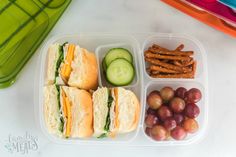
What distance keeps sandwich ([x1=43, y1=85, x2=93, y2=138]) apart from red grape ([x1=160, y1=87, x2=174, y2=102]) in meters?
0.19

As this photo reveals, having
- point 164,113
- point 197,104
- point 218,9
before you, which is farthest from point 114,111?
point 218,9

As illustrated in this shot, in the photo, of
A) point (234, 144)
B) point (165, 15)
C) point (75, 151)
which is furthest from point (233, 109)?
point (75, 151)

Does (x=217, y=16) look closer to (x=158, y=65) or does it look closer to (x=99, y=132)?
(x=158, y=65)

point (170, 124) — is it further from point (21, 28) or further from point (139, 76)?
point (21, 28)

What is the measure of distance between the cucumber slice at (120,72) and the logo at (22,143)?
0.26 metres

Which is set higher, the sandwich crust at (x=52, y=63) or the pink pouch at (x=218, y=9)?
the pink pouch at (x=218, y=9)

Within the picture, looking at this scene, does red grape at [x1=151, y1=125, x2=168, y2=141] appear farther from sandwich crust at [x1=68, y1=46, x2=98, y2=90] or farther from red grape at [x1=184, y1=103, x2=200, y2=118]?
sandwich crust at [x1=68, y1=46, x2=98, y2=90]

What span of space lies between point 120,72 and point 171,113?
0.17 m

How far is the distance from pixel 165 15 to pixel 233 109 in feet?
1.04

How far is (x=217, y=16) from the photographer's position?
110 centimetres

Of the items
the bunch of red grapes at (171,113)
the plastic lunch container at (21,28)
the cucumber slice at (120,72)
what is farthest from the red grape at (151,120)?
the plastic lunch container at (21,28)

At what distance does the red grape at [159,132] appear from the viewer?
108cm

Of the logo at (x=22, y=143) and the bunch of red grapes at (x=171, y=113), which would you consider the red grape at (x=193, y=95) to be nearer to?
the bunch of red grapes at (x=171, y=113)

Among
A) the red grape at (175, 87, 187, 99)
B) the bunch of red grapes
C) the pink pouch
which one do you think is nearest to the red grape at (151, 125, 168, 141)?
the bunch of red grapes
